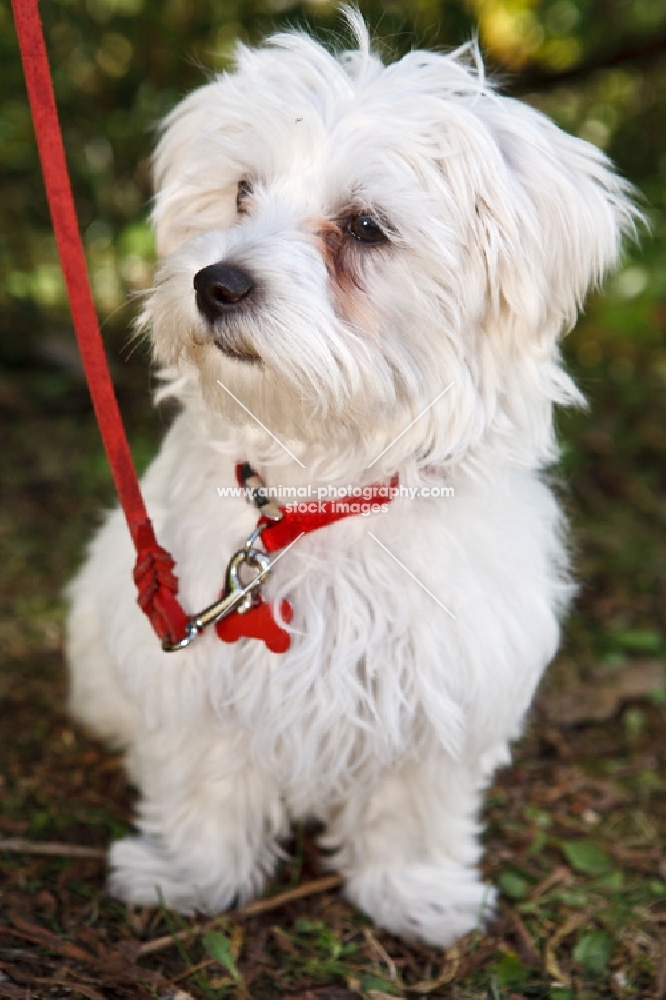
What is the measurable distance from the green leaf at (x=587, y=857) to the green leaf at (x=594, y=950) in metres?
→ 0.22

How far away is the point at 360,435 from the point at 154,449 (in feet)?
8.08

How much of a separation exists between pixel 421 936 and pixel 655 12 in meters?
3.54

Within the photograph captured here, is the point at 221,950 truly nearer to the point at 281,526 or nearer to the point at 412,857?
the point at 412,857

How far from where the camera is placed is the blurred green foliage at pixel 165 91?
359 centimetres

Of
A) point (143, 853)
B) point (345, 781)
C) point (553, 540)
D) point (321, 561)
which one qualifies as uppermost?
point (321, 561)

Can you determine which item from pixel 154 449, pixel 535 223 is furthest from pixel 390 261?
pixel 154 449

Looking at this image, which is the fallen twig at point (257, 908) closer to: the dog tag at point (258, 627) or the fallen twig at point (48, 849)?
the fallen twig at point (48, 849)

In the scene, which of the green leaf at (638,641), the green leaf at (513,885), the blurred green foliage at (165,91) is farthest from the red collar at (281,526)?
the blurred green foliage at (165,91)

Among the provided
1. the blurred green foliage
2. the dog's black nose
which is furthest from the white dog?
the blurred green foliage

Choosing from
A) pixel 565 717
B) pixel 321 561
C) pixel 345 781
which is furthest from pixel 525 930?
pixel 321 561

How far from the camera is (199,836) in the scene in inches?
86.0

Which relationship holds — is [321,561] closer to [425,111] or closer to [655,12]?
[425,111]

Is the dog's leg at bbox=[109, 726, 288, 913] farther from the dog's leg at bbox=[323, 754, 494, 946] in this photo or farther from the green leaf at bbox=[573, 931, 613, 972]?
the green leaf at bbox=[573, 931, 613, 972]

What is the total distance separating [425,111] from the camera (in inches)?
67.2
